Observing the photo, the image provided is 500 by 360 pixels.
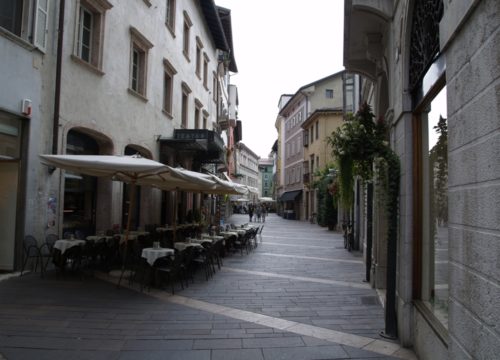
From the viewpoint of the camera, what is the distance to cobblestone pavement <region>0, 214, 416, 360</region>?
4.72m

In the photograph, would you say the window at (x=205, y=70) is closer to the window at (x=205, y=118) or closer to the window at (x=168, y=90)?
the window at (x=205, y=118)

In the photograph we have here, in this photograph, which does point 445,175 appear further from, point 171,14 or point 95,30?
point 171,14

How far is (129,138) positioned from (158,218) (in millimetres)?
4377

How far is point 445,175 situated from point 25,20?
874 cm

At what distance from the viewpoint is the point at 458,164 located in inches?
118

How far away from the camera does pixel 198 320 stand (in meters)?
5.94

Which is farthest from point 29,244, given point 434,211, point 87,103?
point 434,211

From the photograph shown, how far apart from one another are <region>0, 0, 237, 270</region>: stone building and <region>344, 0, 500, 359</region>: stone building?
22.0ft

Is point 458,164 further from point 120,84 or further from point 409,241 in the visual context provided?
point 120,84

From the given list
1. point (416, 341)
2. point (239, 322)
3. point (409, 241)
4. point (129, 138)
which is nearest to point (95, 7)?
point (129, 138)

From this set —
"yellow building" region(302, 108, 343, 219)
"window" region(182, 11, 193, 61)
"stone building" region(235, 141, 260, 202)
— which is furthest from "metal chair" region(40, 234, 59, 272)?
"stone building" region(235, 141, 260, 202)

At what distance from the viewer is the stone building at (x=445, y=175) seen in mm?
2441

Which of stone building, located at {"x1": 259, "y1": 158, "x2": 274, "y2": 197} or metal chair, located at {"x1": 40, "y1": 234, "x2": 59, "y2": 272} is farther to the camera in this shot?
stone building, located at {"x1": 259, "y1": 158, "x2": 274, "y2": 197}

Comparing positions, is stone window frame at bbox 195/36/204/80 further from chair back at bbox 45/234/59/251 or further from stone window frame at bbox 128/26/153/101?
chair back at bbox 45/234/59/251
